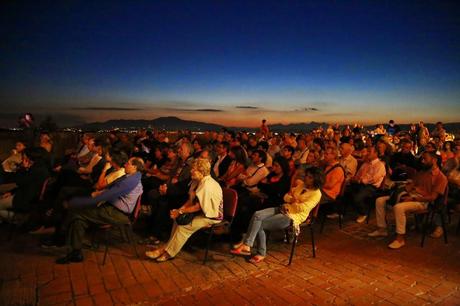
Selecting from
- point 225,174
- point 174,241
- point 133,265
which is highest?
point 225,174

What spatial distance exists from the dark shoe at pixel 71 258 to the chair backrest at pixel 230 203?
2.03 m

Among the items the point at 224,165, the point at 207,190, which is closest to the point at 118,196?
the point at 207,190

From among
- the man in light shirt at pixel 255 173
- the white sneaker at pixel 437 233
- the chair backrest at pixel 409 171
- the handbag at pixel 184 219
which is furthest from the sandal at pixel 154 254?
the chair backrest at pixel 409 171

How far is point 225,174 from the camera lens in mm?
6762

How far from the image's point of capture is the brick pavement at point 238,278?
3.53 meters

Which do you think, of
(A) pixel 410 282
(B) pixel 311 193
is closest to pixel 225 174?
(B) pixel 311 193

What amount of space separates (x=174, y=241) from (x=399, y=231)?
3.47m

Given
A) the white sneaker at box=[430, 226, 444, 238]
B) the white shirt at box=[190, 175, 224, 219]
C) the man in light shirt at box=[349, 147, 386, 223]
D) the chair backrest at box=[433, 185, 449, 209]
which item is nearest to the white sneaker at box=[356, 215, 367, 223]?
the man in light shirt at box=[349, 147, 386, 223]

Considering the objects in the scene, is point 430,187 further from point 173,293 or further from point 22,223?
point 22,223

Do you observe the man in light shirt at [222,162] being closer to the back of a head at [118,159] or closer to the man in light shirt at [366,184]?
the back of a head at [118,159]

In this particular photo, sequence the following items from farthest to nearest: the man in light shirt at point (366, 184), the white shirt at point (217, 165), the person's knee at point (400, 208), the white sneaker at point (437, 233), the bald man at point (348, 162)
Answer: the white shirt at point (217, 165)
the bald man at point (348, 162)
the man in light shirt at point (366, 184)
the white sneaker at point (437, 233)
the person's knee at point (400, 208)

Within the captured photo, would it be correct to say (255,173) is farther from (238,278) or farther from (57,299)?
(57,299)

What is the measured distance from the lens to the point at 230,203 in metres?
4.72

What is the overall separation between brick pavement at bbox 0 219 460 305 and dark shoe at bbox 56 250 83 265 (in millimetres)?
95
